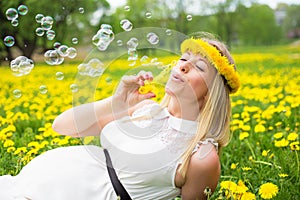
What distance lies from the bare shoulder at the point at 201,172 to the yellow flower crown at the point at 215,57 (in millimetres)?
243

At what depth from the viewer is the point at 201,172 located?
5.58 ft

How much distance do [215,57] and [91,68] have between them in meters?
0.52

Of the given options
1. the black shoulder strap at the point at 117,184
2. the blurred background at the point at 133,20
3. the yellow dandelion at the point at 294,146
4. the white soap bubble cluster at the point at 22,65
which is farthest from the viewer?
the blurred background at the point at 133,20

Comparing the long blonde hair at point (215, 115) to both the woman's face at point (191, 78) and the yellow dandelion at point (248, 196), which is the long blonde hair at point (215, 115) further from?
the yellow dandelion at point (248, 196)

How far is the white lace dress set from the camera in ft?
5.77

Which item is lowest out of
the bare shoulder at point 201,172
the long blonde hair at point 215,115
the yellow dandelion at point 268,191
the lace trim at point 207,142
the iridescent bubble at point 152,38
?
the yellow dandelion at point 268,191

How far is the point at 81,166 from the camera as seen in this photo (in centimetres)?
188

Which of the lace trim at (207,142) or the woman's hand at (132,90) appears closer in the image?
the lace trim at (207,142)

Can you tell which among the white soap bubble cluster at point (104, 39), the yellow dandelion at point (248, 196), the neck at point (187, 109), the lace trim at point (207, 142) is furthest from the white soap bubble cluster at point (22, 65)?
the yellow dandelion at point (248, 196)

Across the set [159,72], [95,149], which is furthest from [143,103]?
[95,149]

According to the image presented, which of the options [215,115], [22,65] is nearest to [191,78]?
[215,115]

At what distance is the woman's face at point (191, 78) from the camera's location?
1.72 metres

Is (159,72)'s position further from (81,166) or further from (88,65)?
(81,166)

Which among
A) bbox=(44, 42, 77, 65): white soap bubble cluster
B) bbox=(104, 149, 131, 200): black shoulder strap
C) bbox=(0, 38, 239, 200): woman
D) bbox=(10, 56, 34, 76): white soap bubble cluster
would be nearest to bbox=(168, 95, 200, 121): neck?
bbox=(0, 38, 239, 200): woman
